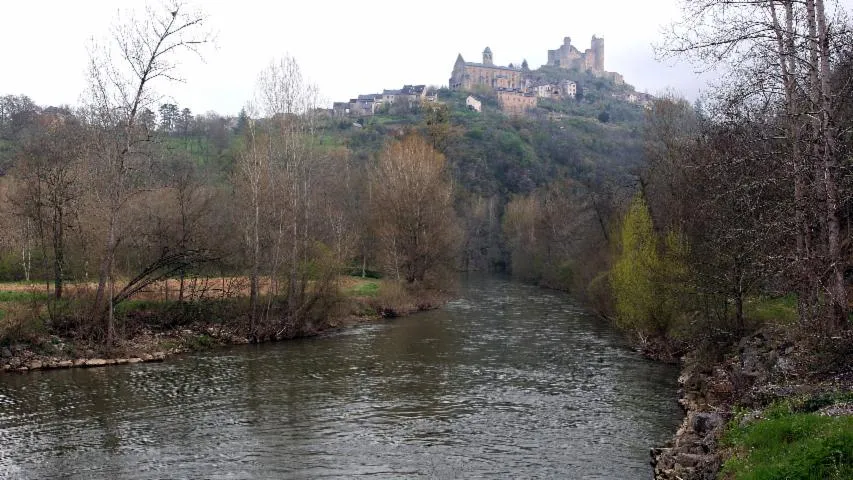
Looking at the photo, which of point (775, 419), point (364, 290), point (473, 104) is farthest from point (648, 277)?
point (473, 104)

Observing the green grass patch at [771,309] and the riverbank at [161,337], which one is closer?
the green grass patch at [771,309]

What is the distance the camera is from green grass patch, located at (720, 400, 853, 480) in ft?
26.0

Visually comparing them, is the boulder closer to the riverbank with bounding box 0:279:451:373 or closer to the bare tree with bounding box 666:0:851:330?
the bare tree with bounding box 666:0:851:330

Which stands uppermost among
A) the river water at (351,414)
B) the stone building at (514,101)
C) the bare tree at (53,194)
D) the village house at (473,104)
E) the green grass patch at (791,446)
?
the stone building at (514,101)

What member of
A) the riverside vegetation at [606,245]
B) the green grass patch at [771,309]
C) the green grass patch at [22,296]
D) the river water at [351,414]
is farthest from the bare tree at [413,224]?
the green grass patch at [771,309]

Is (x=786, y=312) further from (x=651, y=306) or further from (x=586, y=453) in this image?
(x=586, y=453)

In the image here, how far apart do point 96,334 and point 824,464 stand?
2495 centimetres

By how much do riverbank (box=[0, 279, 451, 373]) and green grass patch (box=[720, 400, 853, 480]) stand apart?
836 inches

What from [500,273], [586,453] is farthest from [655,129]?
[500,273]

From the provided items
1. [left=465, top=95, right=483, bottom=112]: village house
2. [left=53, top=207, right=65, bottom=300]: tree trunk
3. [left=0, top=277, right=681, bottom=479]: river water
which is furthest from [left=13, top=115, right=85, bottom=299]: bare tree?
[left=465, top=95, right=483, bottom=112]: village house

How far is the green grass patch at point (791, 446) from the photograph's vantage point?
7918mm

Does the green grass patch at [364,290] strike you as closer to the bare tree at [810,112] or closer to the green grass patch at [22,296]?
the green grass patch at [22,296]

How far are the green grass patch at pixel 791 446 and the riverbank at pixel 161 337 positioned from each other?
69.7 feet

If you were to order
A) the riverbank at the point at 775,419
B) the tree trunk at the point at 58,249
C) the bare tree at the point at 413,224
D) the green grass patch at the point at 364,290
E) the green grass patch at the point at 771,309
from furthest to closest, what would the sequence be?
the bare tree at the point at 413,224 < the green grass patch at the point at 364,290 < the tree trunk at the point at 58,249 < the green grass patch at the point at 771,309 < the riverbank at the point at 775,419
